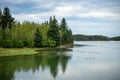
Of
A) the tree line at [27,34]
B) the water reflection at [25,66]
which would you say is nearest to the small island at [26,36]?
the tree line at [27,34]

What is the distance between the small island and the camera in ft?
237

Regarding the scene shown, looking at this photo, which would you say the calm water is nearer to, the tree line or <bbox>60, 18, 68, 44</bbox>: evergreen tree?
the tree line

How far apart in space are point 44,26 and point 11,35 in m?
26.6

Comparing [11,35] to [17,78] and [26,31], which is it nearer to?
[26,31]

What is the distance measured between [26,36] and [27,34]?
1771mm

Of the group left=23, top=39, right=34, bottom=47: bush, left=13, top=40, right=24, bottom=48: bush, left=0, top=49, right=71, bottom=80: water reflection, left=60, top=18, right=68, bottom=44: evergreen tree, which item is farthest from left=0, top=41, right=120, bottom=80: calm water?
left=60, top=18, right=68, bottom=44: evergreen tree

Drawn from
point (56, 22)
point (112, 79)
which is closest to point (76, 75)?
point (112, 79)

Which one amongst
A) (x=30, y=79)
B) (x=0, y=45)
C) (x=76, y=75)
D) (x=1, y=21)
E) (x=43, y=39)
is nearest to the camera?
(x=30, y=79)

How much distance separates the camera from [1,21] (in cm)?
8338

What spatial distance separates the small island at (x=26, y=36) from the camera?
72125mm

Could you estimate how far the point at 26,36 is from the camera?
301 ft

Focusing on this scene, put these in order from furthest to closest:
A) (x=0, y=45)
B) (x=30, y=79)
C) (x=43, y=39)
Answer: (x=43, y=39) → (x=0, y=45) → (x=30, y=79)

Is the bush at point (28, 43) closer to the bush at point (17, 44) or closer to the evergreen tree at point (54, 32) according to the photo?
the bush at point (17, 44)

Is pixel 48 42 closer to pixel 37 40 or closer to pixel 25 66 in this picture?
pixel 37 40
